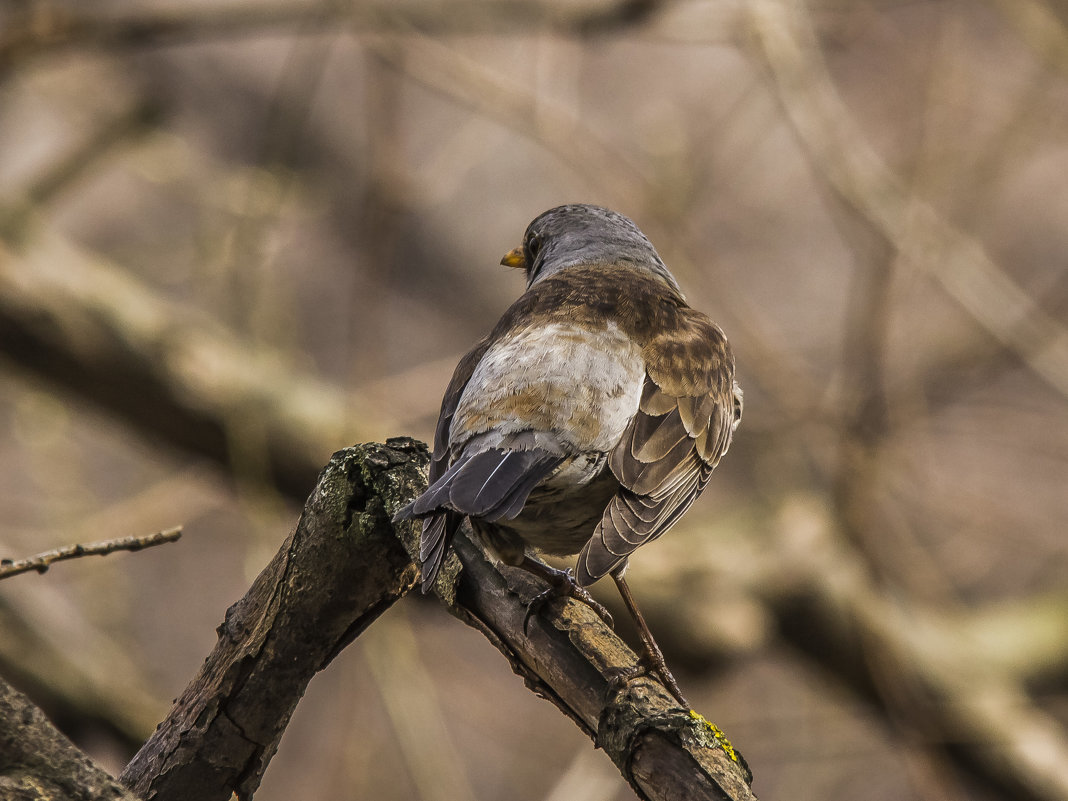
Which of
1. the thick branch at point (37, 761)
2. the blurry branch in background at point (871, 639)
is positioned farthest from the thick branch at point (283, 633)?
the blurry branch in background at point (871, 639)

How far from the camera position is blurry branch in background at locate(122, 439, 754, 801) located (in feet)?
7.98

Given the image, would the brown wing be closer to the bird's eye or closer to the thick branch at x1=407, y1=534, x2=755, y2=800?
the thick branch at x1=407, y1=534, x2=755, y2=800

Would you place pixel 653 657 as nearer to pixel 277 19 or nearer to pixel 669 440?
pixel 669 440

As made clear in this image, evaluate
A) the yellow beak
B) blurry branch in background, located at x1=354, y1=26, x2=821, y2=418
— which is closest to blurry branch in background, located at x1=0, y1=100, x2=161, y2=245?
blurry branch in background, located at x1=354, y1=26, x2=821, y2=418

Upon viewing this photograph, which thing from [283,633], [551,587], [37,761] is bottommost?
[37,761]

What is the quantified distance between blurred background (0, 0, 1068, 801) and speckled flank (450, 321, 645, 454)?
231cm

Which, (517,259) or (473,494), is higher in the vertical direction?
(517,259)

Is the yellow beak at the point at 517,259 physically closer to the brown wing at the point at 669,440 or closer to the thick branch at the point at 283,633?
the brown wing at the point at 669,440

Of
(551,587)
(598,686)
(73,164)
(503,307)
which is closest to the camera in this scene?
(598,686)

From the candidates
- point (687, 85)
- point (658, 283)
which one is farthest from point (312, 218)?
point (658, 283)

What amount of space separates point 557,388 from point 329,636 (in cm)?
90

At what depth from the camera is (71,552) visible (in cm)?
192

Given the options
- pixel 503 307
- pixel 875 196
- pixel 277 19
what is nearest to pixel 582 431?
pixel 875 196

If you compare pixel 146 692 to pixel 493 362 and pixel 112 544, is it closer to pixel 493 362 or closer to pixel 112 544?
pixel 493 362
